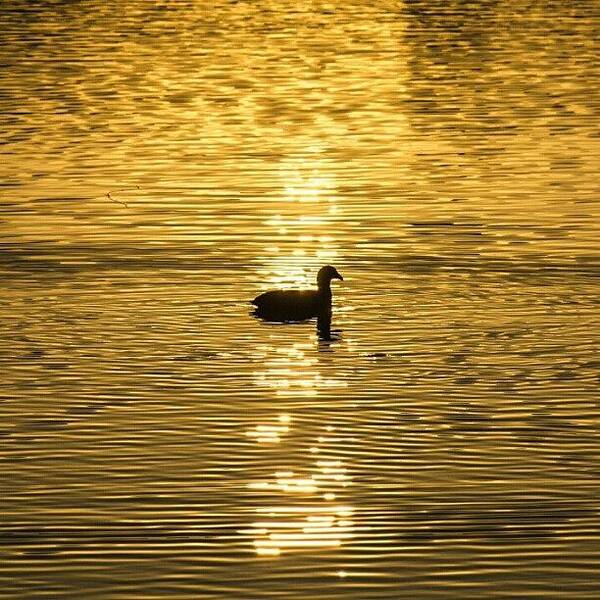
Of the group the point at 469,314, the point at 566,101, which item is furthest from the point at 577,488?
the point at 566,101

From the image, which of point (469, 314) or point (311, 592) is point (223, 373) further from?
point (311, 592)

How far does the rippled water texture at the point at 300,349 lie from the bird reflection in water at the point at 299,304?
0.18m

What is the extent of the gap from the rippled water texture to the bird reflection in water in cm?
18

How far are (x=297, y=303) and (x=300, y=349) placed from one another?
1.34 meters

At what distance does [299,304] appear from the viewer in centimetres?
2627

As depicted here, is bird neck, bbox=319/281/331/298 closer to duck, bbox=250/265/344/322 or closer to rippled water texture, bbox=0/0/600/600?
duck, bbox=250/265/344/322

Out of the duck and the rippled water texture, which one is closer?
the rippled water texture

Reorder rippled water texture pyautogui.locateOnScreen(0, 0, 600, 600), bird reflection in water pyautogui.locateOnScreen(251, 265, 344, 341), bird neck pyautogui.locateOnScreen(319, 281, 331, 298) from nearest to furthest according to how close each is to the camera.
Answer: rippled water texture pyautogui.locateOnScreen(0, 0, 600, 600) → bird reflection in water pyautogui.locateOnScreen(251, 265, 344, 341) → bird neck pyautogui.locateOnScreen(319, 281, 331, 298)

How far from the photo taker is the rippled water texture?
686 inches

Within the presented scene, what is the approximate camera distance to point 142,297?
26.7 m

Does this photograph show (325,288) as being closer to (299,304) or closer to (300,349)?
(299,304)

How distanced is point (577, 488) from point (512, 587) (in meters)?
2.60

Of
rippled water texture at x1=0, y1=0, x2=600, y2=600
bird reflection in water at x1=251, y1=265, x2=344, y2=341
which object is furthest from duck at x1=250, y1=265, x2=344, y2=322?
rippled water texture at x1=0, y1=0, x2=600, y2=600

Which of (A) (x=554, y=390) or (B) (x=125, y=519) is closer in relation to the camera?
(B) (x=125, y=519)
